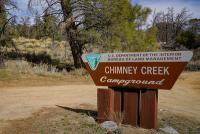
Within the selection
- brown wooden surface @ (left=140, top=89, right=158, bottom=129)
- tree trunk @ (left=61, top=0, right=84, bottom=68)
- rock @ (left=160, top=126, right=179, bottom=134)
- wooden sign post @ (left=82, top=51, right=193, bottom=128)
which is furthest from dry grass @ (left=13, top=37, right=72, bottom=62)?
rock @ (left=160, top=126, right=179, bottom=134)

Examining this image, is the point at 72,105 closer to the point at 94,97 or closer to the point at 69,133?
the point at 94,97

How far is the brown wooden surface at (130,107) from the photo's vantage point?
990cm

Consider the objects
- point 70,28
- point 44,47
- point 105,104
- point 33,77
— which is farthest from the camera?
point 44,47

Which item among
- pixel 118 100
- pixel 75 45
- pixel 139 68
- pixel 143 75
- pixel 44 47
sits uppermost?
pixel 75 45

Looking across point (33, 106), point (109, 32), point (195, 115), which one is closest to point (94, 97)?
point (33, 106)

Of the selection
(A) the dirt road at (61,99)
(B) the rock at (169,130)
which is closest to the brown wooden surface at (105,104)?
(B) the rock at (169,130)

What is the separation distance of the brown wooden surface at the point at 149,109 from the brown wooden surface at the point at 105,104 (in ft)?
2.61

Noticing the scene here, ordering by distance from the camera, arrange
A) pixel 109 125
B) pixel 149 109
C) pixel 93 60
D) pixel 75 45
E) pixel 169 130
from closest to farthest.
→ pixel 169 130 → pixel 149 109 → pixel 109 125 → pixel 93 60 → pixel 75 45

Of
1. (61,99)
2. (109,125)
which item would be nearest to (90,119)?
(109,125)

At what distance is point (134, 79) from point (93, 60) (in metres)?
1.24

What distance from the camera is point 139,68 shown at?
969 cm

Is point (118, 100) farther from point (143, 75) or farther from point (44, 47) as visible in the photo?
point (44, 47)

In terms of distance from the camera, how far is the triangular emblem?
407 inches

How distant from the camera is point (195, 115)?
12352mm
